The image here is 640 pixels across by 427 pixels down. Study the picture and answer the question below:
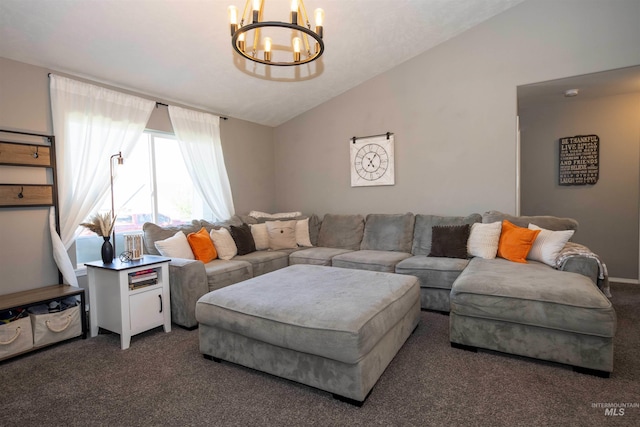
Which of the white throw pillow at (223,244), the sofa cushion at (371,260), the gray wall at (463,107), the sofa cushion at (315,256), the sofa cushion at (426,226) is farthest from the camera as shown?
the sofa cushion at (315,256)

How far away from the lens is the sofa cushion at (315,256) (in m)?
3.90

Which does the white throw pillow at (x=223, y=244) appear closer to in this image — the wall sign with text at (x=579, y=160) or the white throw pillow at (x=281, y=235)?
the white throw pillow at (x=281, y=235)

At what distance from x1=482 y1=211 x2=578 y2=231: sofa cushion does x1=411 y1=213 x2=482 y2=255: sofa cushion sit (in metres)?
0.19

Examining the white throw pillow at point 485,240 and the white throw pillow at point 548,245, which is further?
the white throw pillow at point 485,240

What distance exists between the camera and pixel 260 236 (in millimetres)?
4277

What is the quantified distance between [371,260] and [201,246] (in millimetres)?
1820

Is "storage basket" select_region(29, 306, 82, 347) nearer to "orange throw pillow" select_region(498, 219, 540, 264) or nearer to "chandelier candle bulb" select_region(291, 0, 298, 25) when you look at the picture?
"chandelier candle bulb" select_region(291, 0, 298, 25)

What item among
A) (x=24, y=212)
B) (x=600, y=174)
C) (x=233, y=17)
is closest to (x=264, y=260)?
(x=24, y=212)

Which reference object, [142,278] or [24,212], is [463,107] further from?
[24,212]

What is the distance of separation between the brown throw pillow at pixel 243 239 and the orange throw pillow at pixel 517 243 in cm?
274

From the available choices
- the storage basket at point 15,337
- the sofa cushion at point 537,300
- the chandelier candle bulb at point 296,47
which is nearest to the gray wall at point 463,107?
the sofa cushion at point 537,300

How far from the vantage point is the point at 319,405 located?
1.81 metres

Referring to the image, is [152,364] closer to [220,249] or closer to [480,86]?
[220,249]

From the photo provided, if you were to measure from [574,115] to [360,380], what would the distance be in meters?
4.60
